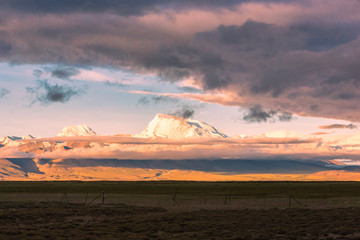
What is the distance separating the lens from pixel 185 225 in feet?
161

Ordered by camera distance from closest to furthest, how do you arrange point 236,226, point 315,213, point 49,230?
1. point 49,230
2. point 236,226
3. point 315,213

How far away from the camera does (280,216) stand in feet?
182

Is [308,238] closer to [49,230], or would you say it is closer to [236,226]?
[236,226]

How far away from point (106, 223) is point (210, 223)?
40.9 feet

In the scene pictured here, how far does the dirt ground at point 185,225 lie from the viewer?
40531 millimetres

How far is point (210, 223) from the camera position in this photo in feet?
166

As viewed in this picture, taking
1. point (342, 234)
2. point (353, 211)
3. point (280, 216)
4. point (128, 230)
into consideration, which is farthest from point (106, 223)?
point (353, 211)

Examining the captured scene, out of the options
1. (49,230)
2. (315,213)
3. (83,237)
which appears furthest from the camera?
(315,213)

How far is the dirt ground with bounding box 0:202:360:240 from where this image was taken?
40.5m

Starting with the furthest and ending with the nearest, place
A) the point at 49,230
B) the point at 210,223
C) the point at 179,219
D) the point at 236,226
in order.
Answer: the point at 179,219
the point at 210,223
the point at 236,226
the point at 49,230

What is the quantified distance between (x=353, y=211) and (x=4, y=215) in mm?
47446

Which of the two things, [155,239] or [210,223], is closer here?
[155,239]

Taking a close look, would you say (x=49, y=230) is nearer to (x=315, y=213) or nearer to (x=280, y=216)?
(x=280, y=216)

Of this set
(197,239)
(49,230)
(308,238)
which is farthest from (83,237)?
(308,238)
